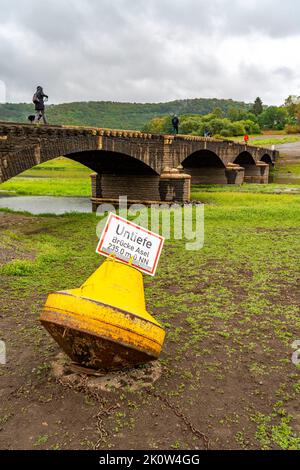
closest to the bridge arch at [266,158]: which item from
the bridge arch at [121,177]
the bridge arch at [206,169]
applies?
the bridge arch at [206,169]

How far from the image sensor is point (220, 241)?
48.2ft

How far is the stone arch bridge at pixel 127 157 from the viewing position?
1564 centimetres

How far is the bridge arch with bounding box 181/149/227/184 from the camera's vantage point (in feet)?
130

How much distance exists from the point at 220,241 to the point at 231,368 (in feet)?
29.1

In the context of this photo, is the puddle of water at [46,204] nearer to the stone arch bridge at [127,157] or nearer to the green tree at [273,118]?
the stone arch bridge at [127,157]

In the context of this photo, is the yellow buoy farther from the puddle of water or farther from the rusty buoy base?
the puddle of water

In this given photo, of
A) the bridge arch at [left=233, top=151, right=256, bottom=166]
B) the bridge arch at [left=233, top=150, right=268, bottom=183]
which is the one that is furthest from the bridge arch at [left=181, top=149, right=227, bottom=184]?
the bridge arch at [left=233, top=150, right=268, bottom=183]

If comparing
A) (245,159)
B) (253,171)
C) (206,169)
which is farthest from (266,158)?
(206,169)

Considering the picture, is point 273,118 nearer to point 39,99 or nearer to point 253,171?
point 253,171

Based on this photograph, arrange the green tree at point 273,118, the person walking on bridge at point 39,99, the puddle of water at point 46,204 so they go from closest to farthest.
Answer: the person walking on bridge at point 39,99 → the puddle of water at point 46,204 → the green tree at point 273,118

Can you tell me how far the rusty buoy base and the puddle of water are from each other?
21.0 metres

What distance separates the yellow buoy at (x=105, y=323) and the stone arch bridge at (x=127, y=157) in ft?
35.6

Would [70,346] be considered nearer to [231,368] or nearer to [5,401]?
[5,401]

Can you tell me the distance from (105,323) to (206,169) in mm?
38763
